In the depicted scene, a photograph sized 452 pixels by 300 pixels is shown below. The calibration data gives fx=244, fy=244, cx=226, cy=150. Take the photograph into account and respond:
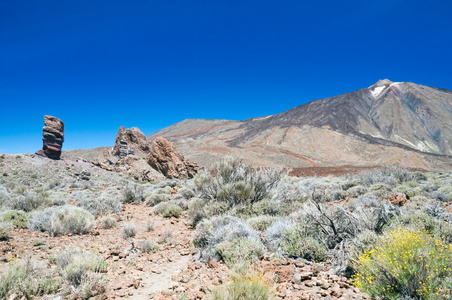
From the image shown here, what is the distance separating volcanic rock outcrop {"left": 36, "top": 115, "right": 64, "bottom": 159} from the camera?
2515 cm

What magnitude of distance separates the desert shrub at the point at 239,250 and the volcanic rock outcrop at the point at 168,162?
19933 mm

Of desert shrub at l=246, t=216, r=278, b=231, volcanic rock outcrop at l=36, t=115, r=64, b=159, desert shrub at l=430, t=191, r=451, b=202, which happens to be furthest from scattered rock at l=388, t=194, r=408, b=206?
volcanic rock outcrop at l=36, t=115, r=64, b=159

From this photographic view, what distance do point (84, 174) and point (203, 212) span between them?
17756 mm

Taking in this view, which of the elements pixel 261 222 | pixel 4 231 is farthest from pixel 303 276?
pixel 4 231

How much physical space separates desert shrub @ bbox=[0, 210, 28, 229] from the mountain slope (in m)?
38.6

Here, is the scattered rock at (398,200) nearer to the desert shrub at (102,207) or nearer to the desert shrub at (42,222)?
the desert shrub at (102,207)

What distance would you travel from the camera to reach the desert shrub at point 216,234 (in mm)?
4738

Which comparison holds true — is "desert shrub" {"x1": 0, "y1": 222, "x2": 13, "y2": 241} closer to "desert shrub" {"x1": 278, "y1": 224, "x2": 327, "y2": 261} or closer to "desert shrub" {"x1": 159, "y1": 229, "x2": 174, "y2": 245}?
"desert shrub" {"x1": 159, "y1": 229, "x2": 174, "y2": 245}

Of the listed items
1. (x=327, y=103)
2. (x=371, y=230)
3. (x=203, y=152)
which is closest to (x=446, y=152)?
(x=327, y=103)

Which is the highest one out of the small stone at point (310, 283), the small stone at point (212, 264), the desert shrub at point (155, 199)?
the desert shrub at point (155, 199)

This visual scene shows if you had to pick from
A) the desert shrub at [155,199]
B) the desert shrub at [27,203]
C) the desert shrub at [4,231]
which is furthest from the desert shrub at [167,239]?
the desert shrub at [27,203]

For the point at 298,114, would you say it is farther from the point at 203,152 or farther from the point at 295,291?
the point at 295,291

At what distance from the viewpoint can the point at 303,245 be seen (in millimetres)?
4258

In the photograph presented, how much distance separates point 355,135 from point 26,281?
274 ft
